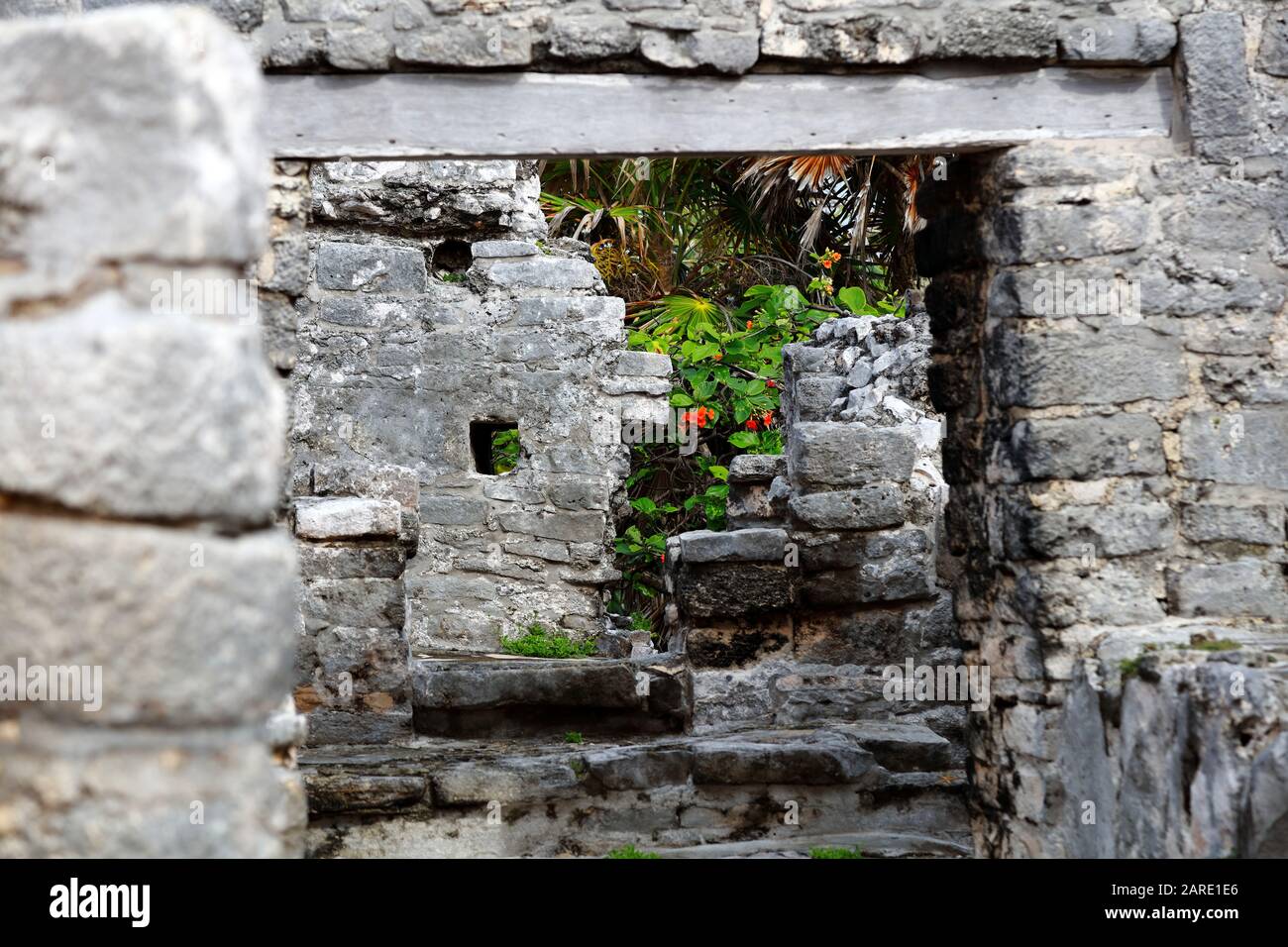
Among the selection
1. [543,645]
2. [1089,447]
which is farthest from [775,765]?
Answer: [543,645]

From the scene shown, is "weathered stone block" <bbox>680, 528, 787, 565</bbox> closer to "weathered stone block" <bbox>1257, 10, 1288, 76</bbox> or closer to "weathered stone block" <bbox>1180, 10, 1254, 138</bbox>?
"weathered stone block" <bbox>1180, 10, 1254, 138</bbox>

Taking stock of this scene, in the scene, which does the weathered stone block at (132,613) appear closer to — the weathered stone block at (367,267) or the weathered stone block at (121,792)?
the weathered stone block at (121,792)

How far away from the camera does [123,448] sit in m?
1.61

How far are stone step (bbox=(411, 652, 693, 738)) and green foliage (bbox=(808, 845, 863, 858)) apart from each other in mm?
1158

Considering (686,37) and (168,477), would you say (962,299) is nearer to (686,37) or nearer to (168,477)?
(686,37)

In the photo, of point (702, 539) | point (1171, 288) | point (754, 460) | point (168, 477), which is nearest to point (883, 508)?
point (702, 539)

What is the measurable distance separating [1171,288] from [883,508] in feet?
6.85

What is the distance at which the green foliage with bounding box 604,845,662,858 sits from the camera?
4.49 metres

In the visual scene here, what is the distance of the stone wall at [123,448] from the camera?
162 cm

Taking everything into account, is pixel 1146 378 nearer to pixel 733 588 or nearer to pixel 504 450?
pixel 733 588

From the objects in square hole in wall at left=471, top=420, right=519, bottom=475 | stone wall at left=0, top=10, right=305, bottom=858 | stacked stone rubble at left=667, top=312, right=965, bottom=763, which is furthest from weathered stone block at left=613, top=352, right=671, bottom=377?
stone wall at left=0, top=10, right=305, bottom=858

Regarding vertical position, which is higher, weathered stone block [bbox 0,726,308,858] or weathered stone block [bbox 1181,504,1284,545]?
weathered stone block [bbox 1181,504,1284,545]

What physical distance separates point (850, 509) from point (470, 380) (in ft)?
9.19

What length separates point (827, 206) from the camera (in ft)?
37.0
